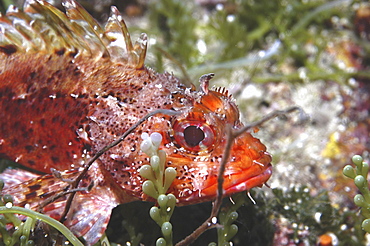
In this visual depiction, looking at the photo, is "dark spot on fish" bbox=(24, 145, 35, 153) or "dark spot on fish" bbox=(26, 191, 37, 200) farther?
"dark spot on fish" bbox=(24, 145, 35, 153)

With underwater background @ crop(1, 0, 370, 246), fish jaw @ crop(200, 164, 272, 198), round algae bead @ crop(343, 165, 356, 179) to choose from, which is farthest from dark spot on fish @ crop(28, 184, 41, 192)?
round algae bead @ crop(343, 165, 356, 179)

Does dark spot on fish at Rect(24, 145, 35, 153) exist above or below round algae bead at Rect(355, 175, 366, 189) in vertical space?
above

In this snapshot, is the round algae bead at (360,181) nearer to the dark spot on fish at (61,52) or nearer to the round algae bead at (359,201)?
the round algae bead at (359,201)

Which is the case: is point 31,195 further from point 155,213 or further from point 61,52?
point 61,52

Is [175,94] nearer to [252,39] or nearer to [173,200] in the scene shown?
→ [173,200]

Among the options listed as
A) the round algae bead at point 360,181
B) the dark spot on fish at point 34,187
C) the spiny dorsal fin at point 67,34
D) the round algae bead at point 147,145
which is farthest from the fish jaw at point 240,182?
the dark spot on fish at point 34,187

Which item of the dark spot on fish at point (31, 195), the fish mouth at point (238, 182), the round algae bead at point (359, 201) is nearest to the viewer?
the fish mouth at point (238, 182)

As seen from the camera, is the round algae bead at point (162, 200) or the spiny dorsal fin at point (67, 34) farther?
the spiny dorsal fin at point (67, 34)

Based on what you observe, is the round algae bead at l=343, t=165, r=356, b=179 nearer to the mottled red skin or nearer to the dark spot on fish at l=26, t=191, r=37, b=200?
the mottled red skin
